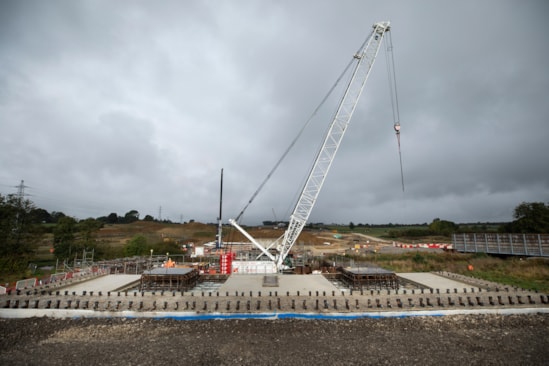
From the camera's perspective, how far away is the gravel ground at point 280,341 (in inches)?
345

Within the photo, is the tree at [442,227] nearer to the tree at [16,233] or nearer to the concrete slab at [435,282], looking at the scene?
the concrete slab at [435,282]

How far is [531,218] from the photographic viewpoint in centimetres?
4506

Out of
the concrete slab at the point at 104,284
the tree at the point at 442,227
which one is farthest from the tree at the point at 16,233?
the tree at the point at 442,227

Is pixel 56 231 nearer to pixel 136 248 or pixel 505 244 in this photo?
pixel 136 248

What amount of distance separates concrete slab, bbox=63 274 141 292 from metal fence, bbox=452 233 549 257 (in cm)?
3673

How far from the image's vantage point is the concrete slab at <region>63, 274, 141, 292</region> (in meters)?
16.5

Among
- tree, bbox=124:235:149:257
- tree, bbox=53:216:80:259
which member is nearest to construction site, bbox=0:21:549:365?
tree, bbox=124:235:149:257

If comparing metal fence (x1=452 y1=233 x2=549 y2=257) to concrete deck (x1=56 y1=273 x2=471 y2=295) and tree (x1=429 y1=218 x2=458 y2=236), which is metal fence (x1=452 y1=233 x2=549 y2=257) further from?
tree (x1=429 y1=218 x2=458 y2=236)

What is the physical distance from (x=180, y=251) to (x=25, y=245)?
19.3 metres

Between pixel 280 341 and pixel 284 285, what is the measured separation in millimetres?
7932

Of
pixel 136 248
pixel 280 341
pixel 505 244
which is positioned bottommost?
pixel 280 341

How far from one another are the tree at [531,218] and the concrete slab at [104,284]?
184ft

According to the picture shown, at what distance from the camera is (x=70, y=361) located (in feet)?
28.3

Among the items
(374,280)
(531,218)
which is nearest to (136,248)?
(374,280)
